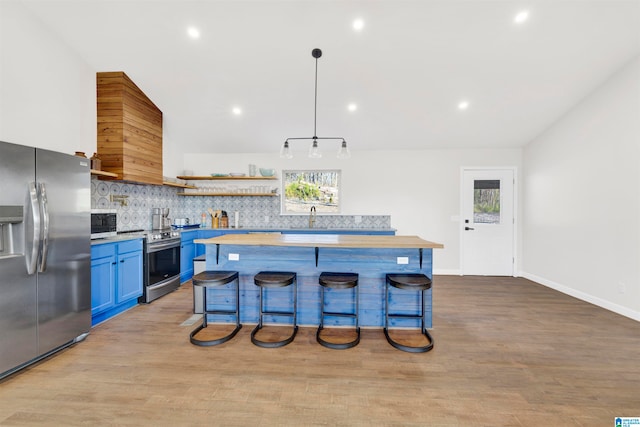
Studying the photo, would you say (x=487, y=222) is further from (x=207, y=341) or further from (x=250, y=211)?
(x=207, y=341)

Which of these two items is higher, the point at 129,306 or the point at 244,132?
the point at 244,132

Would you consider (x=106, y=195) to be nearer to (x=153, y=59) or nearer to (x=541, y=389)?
(x=153, y=59)

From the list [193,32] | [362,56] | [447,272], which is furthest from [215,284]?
[447,272]

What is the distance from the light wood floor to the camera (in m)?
1.70

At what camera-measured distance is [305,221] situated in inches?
216

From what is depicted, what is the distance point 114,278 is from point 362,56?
3.85 meters

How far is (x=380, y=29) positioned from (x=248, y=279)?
299cm

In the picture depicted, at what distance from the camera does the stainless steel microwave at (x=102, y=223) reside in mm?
3160

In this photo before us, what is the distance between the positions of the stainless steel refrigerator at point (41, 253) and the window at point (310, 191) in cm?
335

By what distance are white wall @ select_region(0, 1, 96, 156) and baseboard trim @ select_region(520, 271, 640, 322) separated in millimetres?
6798

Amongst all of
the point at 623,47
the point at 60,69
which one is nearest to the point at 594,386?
the point at 623,47

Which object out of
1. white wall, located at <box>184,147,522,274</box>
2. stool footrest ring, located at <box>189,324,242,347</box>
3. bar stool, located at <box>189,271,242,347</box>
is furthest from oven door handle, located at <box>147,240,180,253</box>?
white wall, located at <box>184,147,522,274</box>

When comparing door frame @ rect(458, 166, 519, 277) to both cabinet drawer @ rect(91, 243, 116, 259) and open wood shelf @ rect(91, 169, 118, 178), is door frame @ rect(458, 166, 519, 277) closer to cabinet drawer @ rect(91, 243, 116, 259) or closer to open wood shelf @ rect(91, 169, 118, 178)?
cabinet drawer @ rect(91, 243, 116, 259)

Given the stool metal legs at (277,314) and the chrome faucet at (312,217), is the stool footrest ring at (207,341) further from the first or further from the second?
the chrome faucet at (312,217)
